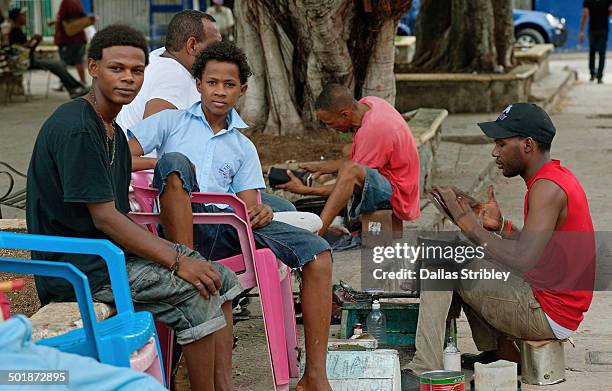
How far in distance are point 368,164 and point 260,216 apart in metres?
2.39

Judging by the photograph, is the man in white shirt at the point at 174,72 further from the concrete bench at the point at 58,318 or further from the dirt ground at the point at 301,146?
the dirt ground at the point at 301,146

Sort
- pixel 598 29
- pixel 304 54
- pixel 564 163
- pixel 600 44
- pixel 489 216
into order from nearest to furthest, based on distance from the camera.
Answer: pixel 489 216 → pixel 304 54 → pixel 564 163 → pixel 600 44 → pixel 598 29

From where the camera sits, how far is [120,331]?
3.44 meters

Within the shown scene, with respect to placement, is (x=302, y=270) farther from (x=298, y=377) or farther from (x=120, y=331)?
(x=120, y=331)

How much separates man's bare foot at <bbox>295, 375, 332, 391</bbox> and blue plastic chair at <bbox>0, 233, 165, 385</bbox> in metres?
0.97

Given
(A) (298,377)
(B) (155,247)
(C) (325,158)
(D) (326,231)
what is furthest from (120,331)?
(C) (325,158)

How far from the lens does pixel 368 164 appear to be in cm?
698

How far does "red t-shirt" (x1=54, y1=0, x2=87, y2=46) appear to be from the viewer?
17.2 m

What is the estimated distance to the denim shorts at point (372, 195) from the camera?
6863mm

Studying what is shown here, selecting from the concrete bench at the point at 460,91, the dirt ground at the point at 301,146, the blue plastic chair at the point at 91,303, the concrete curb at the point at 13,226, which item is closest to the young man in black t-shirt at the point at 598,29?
the concrete bench at the point at 460,91

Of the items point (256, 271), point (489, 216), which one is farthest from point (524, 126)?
point (256, 271)

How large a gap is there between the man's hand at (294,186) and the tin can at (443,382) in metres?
2.52
